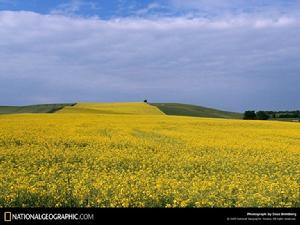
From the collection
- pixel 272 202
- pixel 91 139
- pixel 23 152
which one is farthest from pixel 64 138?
pixel 272 202

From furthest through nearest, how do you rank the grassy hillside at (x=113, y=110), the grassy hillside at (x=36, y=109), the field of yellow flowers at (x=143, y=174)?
1. the grassy hillside at (x=36, y=109)
2. the grassy hillside at (x=113, y=110)
3. the field of yellow flowers at (x=143, y=174)

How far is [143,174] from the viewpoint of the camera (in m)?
12.4

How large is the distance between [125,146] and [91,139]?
105 inches

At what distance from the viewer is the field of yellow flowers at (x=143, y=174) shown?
954 centimetres

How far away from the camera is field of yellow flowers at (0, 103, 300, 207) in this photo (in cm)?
954
